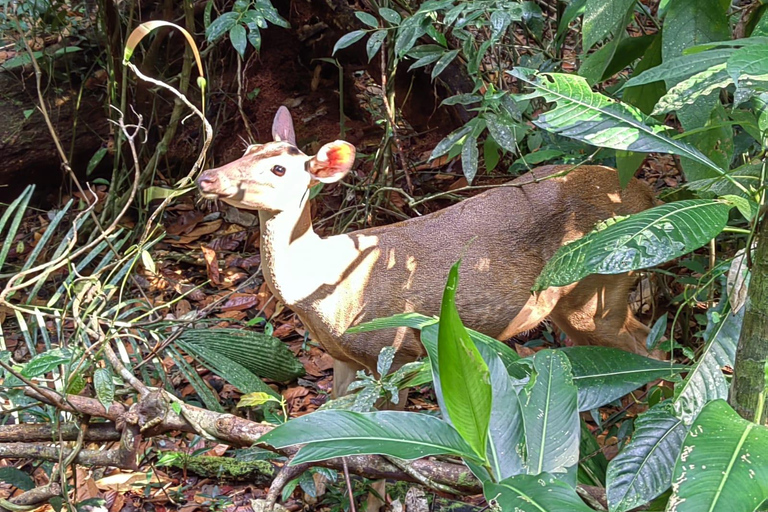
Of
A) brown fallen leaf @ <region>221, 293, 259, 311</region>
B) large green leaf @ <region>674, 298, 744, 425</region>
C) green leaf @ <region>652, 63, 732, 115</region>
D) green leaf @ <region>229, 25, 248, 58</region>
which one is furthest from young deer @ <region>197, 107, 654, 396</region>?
green leaf @ <region>652, 63, 732, 115</region>

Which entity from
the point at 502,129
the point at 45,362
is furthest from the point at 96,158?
the point at 502,129

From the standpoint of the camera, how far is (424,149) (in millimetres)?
5383

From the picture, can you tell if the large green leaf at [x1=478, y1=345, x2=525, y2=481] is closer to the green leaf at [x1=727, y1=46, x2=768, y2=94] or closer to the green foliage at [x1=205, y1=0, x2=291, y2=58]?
the green leaf at [x1=727, y1=46, x2=768, y2=94]

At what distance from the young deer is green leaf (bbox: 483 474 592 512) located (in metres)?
2.00

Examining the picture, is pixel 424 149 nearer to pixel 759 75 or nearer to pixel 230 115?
pixel 230 115

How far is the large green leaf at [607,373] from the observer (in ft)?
5.24

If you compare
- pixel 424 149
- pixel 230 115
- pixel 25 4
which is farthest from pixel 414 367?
pixel 25 4

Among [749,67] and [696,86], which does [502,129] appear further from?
[749,67]

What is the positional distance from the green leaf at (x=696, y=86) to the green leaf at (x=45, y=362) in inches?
73.9

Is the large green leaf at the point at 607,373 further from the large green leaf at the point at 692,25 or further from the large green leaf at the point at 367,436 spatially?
the large green leaf at the point at 692,25

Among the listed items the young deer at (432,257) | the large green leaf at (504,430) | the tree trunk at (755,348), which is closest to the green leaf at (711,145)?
the tree trunk at (755,348)

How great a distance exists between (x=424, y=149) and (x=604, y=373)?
388cm

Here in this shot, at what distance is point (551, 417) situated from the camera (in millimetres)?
1372

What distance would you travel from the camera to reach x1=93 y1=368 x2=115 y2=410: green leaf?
234cm
